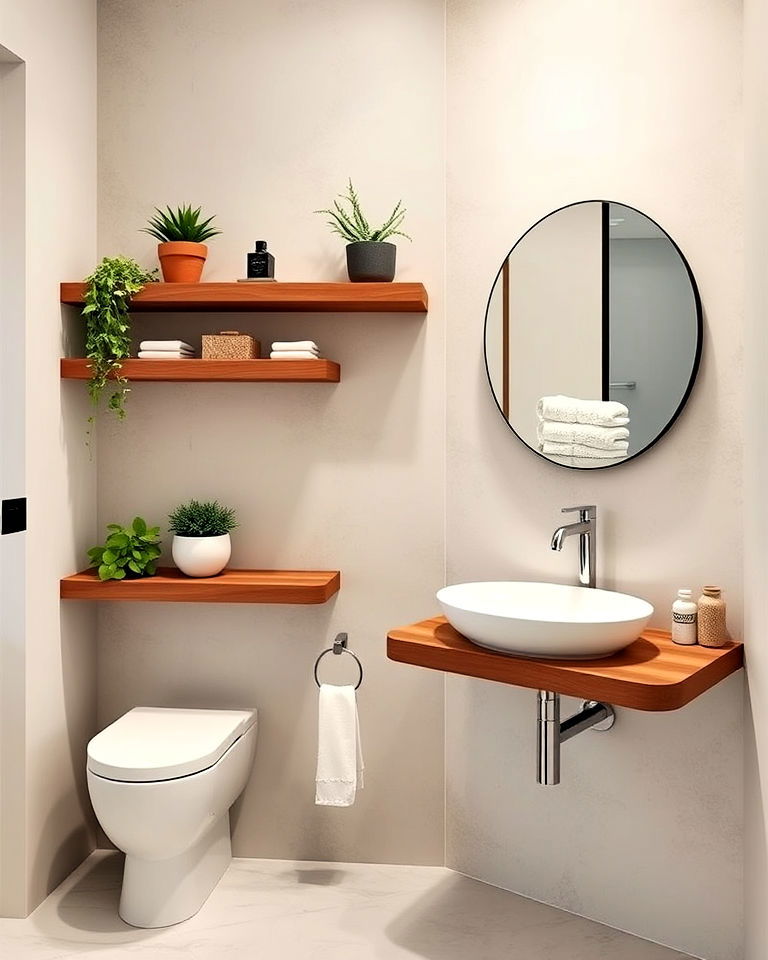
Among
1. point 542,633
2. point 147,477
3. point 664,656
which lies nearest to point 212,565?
point 147,477

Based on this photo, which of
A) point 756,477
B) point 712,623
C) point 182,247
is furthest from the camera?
point 182,247

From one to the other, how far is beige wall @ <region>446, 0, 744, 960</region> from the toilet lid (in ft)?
2.14

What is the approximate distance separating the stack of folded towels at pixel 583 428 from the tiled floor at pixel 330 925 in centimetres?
121

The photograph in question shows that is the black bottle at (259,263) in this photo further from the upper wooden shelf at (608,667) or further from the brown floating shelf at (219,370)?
the upper wooden shelf at (608,667)

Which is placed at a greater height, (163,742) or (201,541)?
(201,541)

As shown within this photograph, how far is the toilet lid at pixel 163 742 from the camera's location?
2320mm

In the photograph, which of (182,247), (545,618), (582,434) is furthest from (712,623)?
(182,247)

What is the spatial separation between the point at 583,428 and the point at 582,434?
16mm

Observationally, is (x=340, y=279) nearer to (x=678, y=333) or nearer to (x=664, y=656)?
(x=678, y=333)

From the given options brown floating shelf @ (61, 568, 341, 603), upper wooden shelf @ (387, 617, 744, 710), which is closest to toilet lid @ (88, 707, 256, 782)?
brown floating shelf @ (61, 568, 341, 603)

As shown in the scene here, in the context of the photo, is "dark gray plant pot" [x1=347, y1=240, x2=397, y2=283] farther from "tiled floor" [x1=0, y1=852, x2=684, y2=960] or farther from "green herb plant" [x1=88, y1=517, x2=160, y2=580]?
"tiled floor" [x1=0, y1=852, x2=684, y2=960]

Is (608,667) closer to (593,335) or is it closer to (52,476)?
(593,335)

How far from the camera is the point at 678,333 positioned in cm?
236

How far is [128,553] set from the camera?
272 cm
